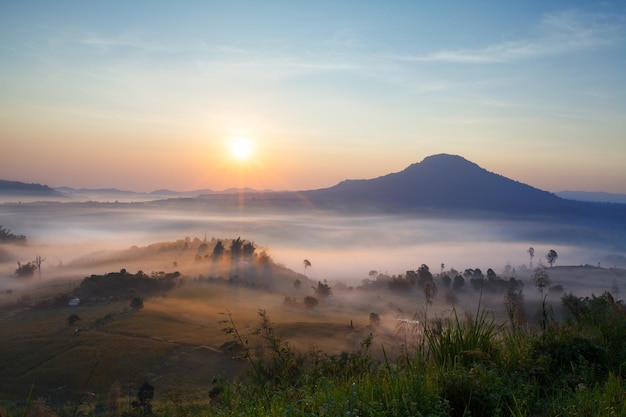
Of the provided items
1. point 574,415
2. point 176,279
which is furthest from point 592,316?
point 176,279

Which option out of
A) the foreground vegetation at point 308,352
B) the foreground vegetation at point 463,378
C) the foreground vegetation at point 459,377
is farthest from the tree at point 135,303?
the foreground vegetation at point 463,378

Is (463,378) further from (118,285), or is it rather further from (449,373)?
(118,285)

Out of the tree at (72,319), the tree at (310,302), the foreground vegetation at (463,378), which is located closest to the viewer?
the foreground vegetation at (463,378)

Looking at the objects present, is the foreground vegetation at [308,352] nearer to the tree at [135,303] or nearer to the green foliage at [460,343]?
the green foliage at [460,343]

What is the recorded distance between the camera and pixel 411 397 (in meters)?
5.61

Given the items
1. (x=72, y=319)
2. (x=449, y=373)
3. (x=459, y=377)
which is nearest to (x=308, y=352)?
(x=449, y=373)

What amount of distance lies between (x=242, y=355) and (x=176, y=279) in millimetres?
188106

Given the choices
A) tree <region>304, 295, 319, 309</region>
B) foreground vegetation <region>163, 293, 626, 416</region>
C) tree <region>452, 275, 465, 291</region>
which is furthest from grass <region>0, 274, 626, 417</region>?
tree <region>452, 275, 465, 291</region>

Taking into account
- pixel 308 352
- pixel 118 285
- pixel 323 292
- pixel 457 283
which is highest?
pixel 308 352

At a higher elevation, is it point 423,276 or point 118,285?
point 423,276

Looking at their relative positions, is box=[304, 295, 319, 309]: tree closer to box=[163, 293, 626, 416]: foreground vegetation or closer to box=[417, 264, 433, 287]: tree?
box=[417, 264, 433, 287]: tree

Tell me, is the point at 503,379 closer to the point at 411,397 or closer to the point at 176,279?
the point at 411,397

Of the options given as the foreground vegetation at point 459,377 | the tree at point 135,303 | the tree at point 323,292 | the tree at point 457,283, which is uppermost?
the foreground vegetation at point 459,377

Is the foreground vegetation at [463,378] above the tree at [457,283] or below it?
above
